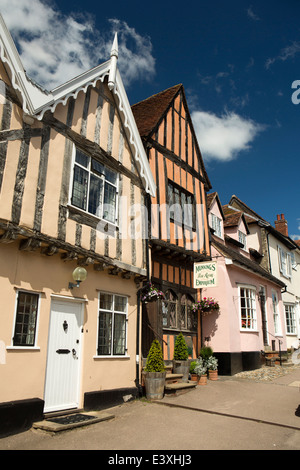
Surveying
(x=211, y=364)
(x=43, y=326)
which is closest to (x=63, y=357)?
(x=43, y=326)

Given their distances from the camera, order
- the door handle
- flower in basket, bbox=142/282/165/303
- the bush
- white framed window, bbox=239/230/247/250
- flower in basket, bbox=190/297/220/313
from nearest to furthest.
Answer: the door handle, flower in basket, bbox=142/282/165/303, the bush, flower in basket, bbox=190/297/220/313, white framed window, bbox=239/230/247/250

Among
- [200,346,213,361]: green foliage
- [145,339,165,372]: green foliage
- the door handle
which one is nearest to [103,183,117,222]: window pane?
the door handle

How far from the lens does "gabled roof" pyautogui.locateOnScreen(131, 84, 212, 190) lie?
12562mm

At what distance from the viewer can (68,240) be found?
812 cm

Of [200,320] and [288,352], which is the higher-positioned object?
[200,320]

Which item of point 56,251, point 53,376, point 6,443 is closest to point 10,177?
point 56,251

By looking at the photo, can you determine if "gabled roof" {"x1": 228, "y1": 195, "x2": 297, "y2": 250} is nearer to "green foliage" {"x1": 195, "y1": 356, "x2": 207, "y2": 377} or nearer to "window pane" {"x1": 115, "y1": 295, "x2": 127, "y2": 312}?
"green foliage" {"x1": 195, "y1": 356, "x2": 207, "y2": 377}

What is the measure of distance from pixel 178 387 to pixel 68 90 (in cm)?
803

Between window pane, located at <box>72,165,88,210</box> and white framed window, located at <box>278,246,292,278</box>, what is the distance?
16900 millimetres

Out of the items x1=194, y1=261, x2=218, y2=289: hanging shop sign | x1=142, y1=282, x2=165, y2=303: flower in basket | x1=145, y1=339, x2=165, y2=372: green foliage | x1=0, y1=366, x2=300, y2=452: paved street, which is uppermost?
x1=194, y1=261, x2=218, y2=289: hanging shop sign

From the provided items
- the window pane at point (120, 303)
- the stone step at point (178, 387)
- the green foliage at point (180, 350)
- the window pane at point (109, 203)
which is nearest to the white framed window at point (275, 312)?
the green foliage at point (180, 350)

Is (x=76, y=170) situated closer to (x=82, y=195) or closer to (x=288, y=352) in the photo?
(x=82, y=195)
